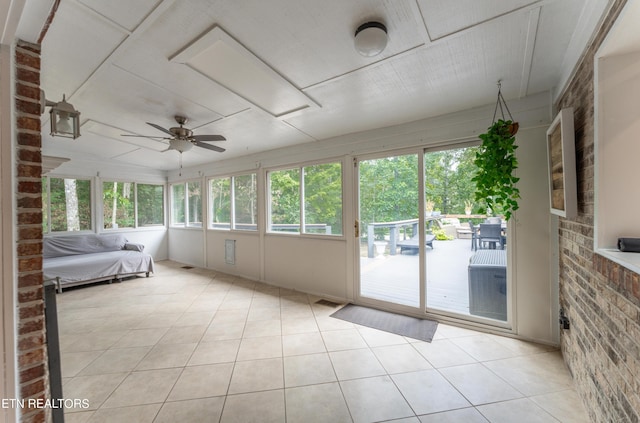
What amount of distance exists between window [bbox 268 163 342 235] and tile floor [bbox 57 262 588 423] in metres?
1.35

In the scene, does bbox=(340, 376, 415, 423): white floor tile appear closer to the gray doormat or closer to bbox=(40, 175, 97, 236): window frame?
the gray doormat

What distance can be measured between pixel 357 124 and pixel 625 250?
8.34 feet

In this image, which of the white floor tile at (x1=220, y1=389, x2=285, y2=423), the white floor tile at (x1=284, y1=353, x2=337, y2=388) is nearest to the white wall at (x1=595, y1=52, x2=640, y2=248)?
the white floor tile at (x1=284, y1=353, x2=337, y2=388)

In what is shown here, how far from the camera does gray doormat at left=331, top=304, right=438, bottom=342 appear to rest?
2682mm

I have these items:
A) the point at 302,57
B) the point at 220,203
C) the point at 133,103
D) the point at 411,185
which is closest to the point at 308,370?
the point at 411,185

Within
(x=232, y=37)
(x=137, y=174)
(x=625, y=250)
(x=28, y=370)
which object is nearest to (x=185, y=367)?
(x=28, y=370)

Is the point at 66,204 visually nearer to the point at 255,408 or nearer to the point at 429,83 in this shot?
the point at 255,408

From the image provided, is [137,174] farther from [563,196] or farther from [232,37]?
[563,196]

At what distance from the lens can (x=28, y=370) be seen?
113cm

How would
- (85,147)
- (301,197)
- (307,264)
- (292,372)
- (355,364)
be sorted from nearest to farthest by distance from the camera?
(292,372) → (355,364) → (307,264) → (301,197) → (85,147)

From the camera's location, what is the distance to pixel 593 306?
58.2 inches

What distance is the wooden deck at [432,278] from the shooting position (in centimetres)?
290

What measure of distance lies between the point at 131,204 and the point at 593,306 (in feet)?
26.0

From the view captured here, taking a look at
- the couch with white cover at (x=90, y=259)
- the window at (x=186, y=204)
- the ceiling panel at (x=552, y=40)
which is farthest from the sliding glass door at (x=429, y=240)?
the couch with white cover at (x=90, y=259)
